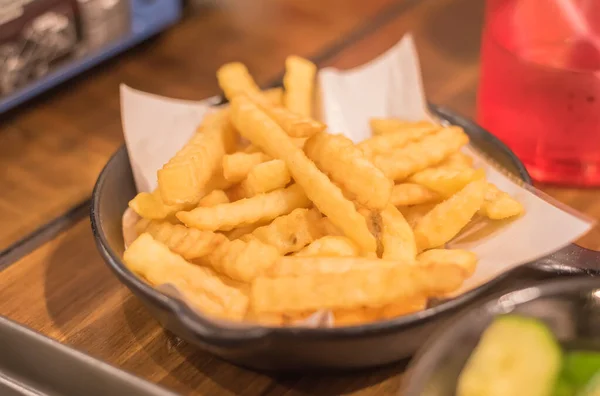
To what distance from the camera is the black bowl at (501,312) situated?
590mm

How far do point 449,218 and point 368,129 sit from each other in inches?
A: 12.3

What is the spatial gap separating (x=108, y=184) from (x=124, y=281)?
21 cm

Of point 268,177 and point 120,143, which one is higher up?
point 268,177

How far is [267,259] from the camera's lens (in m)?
0.75

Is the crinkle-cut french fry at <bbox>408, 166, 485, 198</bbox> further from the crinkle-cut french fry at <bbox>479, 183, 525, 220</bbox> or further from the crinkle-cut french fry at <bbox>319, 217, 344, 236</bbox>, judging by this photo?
the crinkle-cut french fry at <bbox>319, 217, 344, 236</bbox>

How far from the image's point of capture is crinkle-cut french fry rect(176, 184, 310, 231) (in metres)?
0.81

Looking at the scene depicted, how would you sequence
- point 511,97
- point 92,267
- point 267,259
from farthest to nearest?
point 511,97 → point 92,267 → point 267,259

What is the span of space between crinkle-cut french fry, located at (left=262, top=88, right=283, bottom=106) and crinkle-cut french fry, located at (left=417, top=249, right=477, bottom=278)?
0.35 m

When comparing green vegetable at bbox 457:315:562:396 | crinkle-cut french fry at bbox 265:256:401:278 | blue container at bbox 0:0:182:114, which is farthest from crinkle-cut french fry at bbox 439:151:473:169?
blue container at bbox 0:0:182:114

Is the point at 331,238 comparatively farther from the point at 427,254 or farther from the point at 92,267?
the point at 92,267

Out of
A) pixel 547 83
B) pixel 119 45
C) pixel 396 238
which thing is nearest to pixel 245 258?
pixel 396 238

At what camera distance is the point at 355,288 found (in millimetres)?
688

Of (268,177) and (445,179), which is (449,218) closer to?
(445,179)

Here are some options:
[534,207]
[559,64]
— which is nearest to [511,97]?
[559,64]
